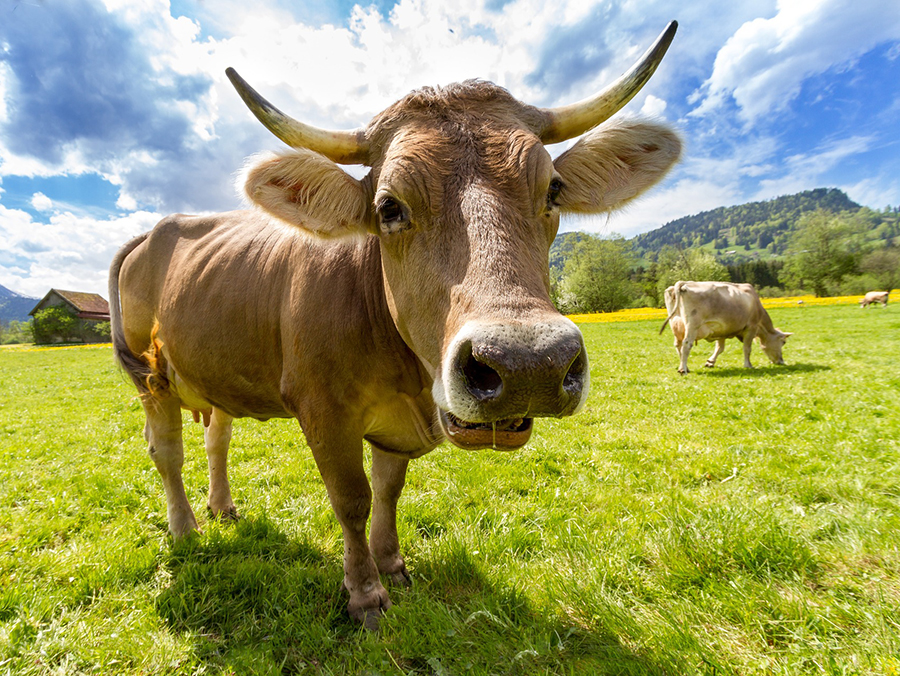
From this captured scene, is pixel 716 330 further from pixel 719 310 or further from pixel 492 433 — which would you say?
pixel 492 433

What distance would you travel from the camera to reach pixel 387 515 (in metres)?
3.22

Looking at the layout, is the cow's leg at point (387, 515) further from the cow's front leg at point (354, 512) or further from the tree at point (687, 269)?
the tree at point (687, 269)

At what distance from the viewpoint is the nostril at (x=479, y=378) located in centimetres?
158

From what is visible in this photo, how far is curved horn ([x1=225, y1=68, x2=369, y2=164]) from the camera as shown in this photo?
2.29 m

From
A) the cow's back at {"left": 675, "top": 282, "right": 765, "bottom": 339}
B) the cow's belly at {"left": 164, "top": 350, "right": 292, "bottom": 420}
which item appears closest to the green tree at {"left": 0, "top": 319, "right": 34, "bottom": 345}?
the cow's belly at {"left": 164, "top": 350, "right": 292, "bottom": 420}

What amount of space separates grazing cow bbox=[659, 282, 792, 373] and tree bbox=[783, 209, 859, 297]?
71.4m

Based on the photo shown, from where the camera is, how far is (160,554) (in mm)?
3436

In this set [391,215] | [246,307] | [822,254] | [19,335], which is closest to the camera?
[391,215]

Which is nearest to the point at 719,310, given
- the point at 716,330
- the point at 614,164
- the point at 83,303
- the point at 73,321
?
the point at 716,330

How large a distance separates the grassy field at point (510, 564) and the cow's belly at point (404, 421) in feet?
3.09

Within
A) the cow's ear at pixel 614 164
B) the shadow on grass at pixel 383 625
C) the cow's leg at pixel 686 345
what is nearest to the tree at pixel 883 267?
the cow's leg at pixel 686 345

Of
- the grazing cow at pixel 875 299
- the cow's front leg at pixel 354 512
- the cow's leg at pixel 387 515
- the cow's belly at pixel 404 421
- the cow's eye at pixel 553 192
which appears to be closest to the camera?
the cow's eye at pixel 553 192

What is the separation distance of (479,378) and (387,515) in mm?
2053

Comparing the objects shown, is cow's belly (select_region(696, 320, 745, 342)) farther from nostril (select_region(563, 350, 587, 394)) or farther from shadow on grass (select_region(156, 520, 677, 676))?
nostril (select_region(563, 350, 587, 394))
